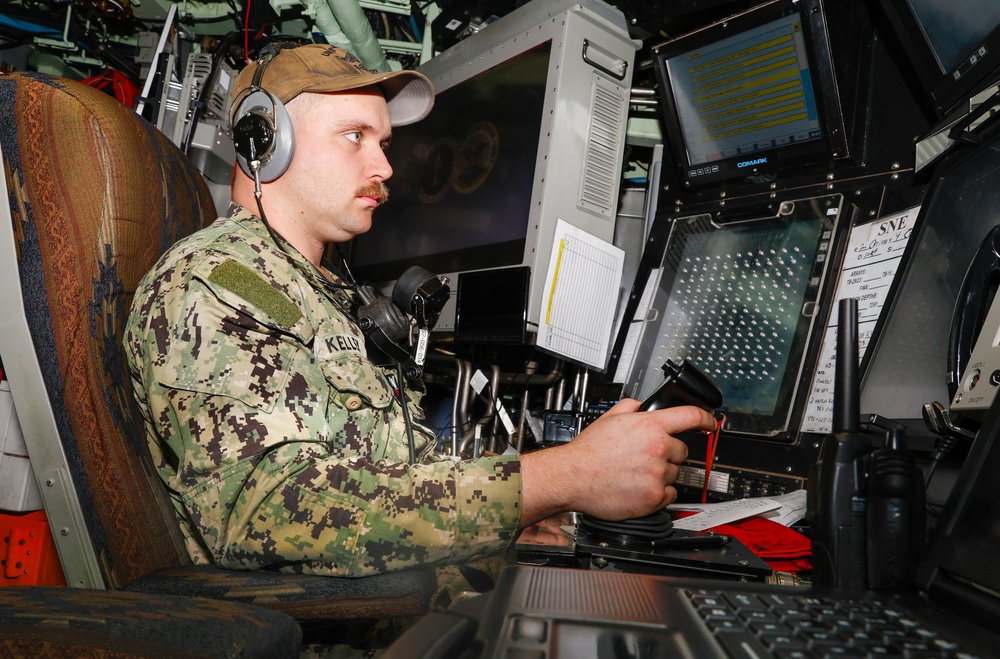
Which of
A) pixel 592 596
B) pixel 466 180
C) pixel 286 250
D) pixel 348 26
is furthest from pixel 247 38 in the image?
pixel 592 596

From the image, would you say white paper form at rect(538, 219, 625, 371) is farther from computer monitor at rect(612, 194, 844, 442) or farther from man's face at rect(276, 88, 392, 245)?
man's face at rect(276, 88, 392, 245)

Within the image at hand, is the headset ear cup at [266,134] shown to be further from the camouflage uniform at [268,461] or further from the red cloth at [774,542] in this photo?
the red cloth at [774,542]

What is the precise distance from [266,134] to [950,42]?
1.33 meters

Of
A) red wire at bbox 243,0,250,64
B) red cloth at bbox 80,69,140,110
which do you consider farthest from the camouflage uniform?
red cloth at bbox 80,69,140,110

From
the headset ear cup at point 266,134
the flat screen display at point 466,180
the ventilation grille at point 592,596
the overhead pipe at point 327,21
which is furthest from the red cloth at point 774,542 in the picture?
the overhead pipe at point 327,21

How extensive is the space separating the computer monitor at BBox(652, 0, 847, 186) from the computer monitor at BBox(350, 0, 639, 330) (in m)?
0.19

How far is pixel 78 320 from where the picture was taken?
1071 millimetres

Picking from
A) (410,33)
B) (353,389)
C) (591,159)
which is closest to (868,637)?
(353,389)

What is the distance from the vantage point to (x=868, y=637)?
1.60ft

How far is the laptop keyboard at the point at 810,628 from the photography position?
447 millimetres

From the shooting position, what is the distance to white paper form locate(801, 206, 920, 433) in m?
1.42

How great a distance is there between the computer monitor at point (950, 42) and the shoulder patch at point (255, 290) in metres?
1.23

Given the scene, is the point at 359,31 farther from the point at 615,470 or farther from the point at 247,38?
the point at 615,470

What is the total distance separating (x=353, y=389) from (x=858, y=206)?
1.18 meters
